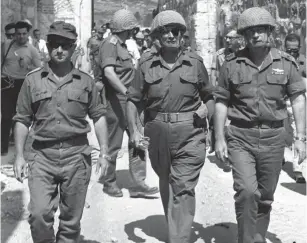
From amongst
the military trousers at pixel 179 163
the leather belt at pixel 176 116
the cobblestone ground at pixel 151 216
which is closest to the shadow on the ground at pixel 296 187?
the cobblestone ground at pixel 151 216

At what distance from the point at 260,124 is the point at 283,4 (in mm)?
5490

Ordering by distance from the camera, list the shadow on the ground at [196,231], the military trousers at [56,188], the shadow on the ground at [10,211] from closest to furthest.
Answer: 1. the military trousers at [56,188]
2. the shadow on the ground at [196,231]
3. the shadow on the ground at [10,211]

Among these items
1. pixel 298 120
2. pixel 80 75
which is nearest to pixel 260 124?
pixel 298 120

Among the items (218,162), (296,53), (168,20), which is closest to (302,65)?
(296,53)

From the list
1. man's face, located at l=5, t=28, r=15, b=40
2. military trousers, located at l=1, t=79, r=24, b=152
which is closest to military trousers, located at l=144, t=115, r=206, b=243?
military trousers, located at l=1, t=79, r=24, b=152

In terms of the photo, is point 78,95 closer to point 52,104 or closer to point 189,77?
point 52,104

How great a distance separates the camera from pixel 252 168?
12.7 ft

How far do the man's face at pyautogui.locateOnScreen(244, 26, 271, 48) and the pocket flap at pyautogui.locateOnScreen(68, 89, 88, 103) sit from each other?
1350 millimetres

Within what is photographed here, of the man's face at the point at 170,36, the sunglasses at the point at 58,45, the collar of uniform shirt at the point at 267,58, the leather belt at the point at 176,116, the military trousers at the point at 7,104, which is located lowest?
the military trousers at the point at 7,104

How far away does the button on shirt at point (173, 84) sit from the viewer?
398cm

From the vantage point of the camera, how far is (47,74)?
3654mm

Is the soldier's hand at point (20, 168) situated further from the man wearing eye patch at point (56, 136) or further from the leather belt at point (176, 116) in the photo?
the leather belt at point (176, 116)

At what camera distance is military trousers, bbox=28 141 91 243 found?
11.5 ft

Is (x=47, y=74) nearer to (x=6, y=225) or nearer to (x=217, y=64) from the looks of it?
(x=6, y=225)
